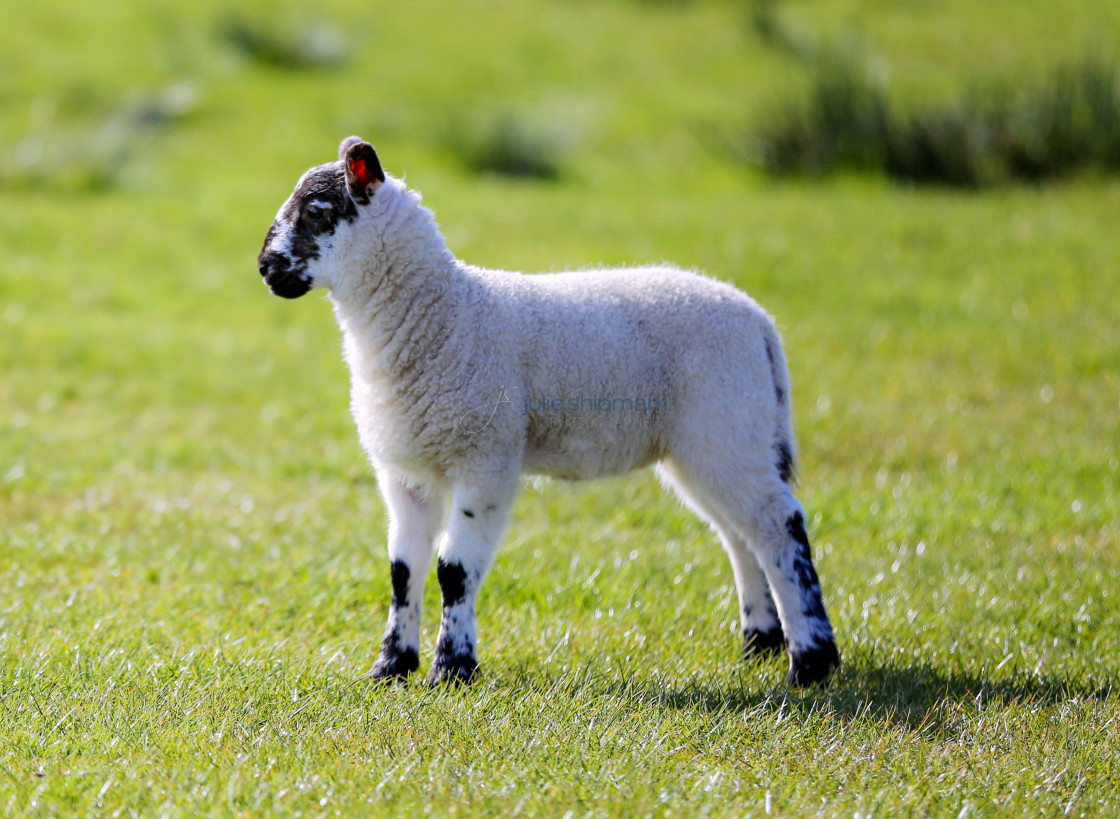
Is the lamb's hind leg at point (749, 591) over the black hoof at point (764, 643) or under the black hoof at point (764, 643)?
over

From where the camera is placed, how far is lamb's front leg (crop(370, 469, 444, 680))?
4.67 meters

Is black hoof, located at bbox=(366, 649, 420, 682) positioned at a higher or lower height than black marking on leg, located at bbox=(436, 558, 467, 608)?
lower

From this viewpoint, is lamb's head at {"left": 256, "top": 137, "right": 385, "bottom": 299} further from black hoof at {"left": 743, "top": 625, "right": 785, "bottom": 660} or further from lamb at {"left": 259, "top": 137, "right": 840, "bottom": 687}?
black hoof at {"left": 743, "top": 625, "right": 785, "bottom": 660}

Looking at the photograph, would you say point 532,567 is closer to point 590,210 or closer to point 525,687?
point 525,687

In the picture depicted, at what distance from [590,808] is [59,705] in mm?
1819

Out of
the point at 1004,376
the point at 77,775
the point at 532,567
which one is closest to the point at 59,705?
the point at 77,775

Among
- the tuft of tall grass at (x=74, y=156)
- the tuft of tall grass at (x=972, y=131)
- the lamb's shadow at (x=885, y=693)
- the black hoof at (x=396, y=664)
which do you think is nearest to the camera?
the lamb's shadow at (x=885, y=693)

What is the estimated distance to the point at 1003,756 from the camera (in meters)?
3.90

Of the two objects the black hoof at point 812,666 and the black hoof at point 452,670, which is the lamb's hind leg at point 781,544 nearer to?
the black hoof at point 812,666

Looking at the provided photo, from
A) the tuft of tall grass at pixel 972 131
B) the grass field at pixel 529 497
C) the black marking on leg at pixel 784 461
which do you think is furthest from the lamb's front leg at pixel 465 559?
the tuft of tall grass at pixel 972 131

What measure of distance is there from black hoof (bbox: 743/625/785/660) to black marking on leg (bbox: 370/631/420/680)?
135 cm

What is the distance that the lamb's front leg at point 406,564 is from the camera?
4.67 m

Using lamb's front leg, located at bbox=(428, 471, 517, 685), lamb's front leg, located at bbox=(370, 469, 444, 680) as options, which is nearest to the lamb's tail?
lamb's front leg, located at bbox=(428, 471, 517, 685)

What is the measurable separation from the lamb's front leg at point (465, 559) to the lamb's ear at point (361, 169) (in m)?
1.14
